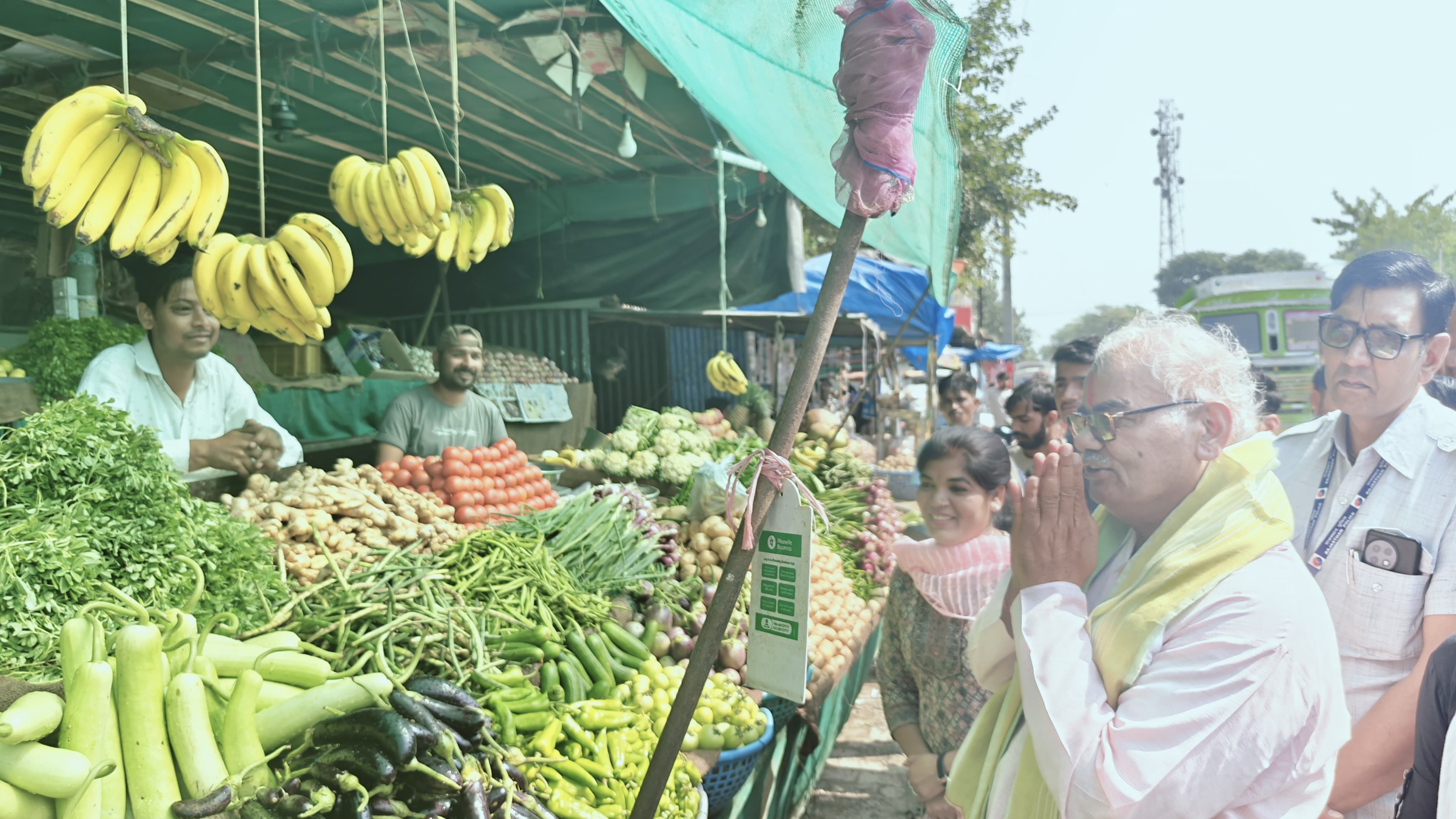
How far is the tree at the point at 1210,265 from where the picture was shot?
179 feet

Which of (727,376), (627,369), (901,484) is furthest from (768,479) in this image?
(627,369)

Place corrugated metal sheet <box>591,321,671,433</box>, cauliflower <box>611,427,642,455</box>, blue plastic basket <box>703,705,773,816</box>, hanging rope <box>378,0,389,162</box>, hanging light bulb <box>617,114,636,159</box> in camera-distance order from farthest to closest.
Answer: corrugated metal sheet <box>591,321,671,433</box>
cauliflower <box>611,427,642,455</box>
hanging light bulb <box>617,114,636,159</box>
hanging rope <box>378,0,389,162</box>
blue plastic basket <box>703,705,773,816</box>

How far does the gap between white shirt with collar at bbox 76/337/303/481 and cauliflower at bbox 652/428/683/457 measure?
251cm

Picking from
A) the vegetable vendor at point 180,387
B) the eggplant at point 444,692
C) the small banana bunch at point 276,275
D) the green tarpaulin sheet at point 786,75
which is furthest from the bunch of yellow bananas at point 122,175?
the eggplant at point 444,692

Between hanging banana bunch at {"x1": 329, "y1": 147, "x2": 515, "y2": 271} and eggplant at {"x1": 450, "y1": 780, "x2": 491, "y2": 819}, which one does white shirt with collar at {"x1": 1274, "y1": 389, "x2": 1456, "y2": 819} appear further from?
hanging banana bunch at {"x1": 329, "y1": 147, "x2": 515, "y2": 271}

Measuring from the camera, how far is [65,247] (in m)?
6.06

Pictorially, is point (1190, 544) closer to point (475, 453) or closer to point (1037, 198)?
point (475, 453)

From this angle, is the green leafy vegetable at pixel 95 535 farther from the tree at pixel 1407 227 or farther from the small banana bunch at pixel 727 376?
the tree at pixel 1407 227

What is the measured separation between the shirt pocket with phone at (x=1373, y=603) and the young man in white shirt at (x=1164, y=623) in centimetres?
81

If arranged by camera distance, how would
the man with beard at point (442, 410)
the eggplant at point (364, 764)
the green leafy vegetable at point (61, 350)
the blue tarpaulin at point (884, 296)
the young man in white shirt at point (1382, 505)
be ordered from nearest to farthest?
the eggplant at point (364, 764) → the young man in white shirt at point (1382, 505) → the green leafy vegetable at point (61, 350) → the man with beard at point (442, 410) → the blue tarpaulin at point (884, 296)

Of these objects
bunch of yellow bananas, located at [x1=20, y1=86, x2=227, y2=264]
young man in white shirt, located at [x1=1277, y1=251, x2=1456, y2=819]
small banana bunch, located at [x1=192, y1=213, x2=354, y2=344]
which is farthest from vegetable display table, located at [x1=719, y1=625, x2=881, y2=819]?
bunch of yellow bananas, located at [x1=20, y1=86, x2=227, y2=264]

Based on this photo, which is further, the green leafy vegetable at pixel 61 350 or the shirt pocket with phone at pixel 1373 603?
the green leafy vegetable at pixel 61 350

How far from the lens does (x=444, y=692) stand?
1.93m

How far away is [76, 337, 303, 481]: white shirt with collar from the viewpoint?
3465mm
